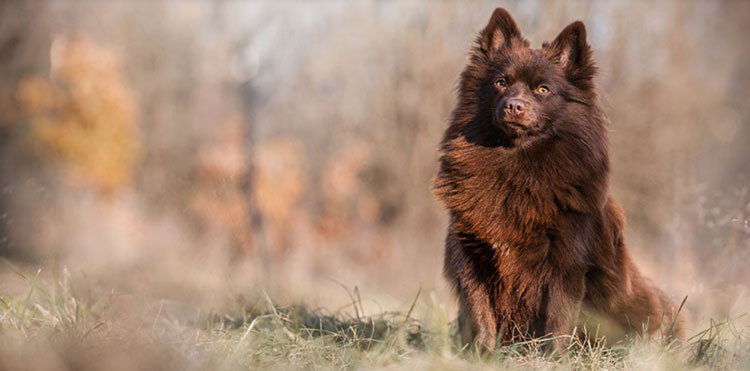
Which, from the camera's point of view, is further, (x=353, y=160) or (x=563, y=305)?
(x=353, y=160)

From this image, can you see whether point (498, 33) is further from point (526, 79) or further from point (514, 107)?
point (514, 107)

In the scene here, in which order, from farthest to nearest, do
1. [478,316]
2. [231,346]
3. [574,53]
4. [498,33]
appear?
1. [498,33]
2. [574,53]
3. [478,316]
4. [231,346]

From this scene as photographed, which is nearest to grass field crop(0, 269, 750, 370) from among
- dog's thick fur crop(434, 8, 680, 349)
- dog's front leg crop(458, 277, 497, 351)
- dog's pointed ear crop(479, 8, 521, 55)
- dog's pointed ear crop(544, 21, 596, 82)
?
dog's front leg crop(458, 277, 497, 351)

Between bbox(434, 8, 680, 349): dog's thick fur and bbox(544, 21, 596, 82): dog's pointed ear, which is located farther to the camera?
bbox(544, 21, 596, 82): dog's pointed ear

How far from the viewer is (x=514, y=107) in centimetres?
427

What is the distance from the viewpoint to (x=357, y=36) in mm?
15008

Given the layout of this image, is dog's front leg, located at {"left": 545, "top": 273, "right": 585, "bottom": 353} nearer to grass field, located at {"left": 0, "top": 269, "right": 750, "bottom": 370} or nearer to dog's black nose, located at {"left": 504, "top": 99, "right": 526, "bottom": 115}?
grass field, located at {"left": 0, "top": 269, "right": 750, "bottom": 370}

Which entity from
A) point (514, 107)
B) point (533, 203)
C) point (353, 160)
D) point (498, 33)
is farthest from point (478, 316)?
point (353, 160)

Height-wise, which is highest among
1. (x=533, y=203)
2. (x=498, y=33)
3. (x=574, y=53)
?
(x=498, y=33)

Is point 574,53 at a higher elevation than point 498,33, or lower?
lower

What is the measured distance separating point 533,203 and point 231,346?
1979 millimetres

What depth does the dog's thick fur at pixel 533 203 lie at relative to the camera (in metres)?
4.19

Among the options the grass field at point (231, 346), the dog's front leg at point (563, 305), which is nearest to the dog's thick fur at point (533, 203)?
the dog's front leg at point (563, 305)

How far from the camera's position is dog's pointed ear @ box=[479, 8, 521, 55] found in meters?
4.80
